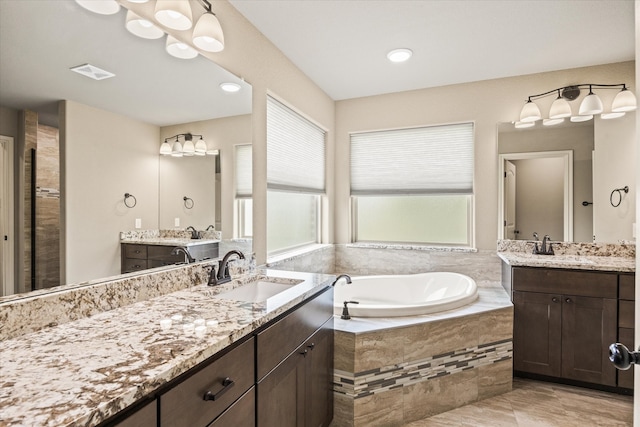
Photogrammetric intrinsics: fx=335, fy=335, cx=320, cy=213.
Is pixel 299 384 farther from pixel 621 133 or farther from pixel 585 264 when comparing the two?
pixel 621 133

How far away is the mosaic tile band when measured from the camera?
1984mm

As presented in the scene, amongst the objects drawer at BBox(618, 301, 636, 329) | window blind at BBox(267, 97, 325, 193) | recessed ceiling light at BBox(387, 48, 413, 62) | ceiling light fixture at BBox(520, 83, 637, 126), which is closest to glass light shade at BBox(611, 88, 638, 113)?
ceiling light fixture at BBox(520, 83, 637, 126)

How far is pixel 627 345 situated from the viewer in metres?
2.31

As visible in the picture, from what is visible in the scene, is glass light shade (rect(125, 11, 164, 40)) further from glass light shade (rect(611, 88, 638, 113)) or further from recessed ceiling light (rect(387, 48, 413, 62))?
glass light shade (rect(611, 88, 638, 113))

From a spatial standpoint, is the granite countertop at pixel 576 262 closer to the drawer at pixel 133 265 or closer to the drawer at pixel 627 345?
the drawer at pixel 627 345

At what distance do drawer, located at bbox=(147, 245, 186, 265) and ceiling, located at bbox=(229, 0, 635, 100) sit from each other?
1.54 metres

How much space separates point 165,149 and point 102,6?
Result: 63 centimetres

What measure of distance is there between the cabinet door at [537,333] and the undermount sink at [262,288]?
5.97ft

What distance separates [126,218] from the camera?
1490mm

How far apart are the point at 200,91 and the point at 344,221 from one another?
7.54 feet

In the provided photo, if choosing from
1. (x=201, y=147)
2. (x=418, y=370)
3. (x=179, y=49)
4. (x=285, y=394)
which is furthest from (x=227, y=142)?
(x=418, y=370)

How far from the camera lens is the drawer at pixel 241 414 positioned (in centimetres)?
103

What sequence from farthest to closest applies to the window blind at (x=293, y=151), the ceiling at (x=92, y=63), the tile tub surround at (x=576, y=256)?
1. the window blind at (x=293, y=151)
2. the tile tub surround at (x=576, y=256)
3. the ceiling at (x=92, y=63)


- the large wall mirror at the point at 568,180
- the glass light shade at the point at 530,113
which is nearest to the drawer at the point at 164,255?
the large wall mirror at the point at 568,180
